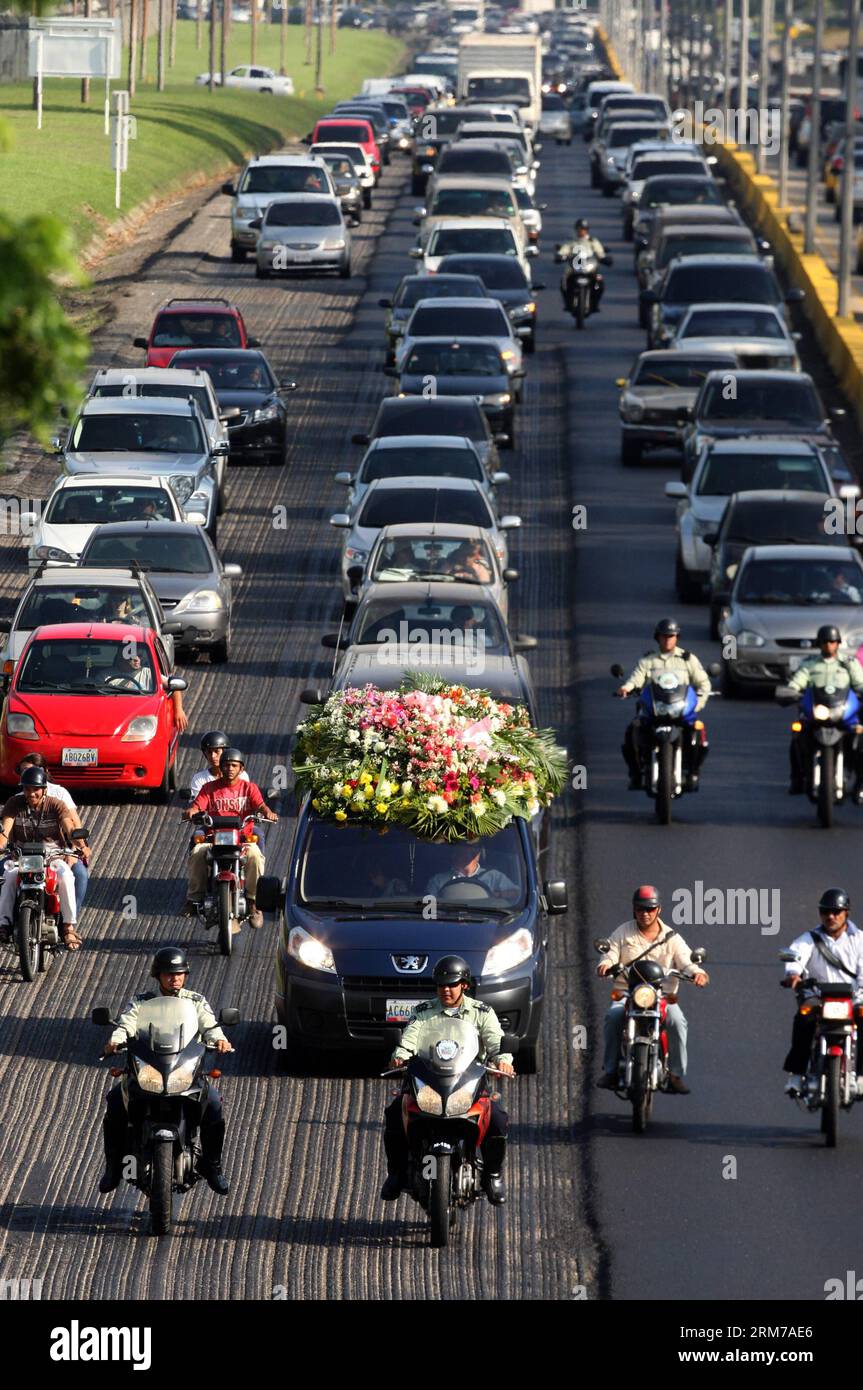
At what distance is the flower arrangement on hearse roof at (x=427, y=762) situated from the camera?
17312 millimetres

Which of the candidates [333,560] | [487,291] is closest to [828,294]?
[487,291]

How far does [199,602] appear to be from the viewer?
94.2 feet

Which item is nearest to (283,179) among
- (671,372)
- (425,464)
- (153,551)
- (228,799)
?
(671,372)

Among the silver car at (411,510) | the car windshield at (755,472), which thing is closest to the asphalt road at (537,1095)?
the silver car at (411,510)

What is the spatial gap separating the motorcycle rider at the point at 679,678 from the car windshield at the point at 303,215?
33088 millimetres

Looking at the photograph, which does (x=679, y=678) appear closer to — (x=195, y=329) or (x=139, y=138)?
(x=195, y=329)

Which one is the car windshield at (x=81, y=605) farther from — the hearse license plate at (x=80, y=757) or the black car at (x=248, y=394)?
the black car at (x=248, y=394)

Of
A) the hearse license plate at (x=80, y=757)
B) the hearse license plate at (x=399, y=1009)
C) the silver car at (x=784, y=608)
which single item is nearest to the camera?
the hearse license plate at (x=399, y=1009)

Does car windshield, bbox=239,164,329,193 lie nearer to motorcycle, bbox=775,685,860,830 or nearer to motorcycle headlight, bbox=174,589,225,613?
motorcycle headlight, bbox=174,589,225,613

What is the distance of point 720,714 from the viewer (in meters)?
27.6

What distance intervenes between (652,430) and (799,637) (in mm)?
12744

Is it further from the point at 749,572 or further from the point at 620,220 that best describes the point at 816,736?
the point at 620,220

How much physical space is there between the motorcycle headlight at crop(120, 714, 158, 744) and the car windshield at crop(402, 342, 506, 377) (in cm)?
1666

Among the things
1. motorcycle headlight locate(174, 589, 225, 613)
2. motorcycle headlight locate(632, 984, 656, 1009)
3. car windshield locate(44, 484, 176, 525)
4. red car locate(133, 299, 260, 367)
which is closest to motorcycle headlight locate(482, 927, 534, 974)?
motorcycle headlight locate(632, 984, 656, 1009)
